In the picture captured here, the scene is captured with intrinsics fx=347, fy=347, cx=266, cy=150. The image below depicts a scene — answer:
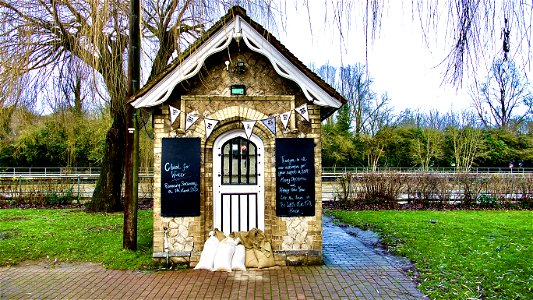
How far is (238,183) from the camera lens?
754cm

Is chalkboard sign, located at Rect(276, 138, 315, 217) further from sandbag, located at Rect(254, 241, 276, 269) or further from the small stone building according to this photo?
sandbag, located at Rect(254, 241, 276, 269)

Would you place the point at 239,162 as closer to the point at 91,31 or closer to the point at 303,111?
the point at 303,111

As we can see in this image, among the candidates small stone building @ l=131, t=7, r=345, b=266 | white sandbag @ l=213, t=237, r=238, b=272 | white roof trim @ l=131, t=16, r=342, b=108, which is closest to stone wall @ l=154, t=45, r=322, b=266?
small stone building @ l=131, t=7, r=345, b=266

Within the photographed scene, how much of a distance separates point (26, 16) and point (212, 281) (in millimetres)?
5047

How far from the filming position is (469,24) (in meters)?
1.84

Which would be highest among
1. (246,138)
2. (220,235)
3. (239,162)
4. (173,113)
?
(173,113)

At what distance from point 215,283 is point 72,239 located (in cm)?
550

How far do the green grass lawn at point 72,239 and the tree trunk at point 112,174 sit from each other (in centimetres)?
88

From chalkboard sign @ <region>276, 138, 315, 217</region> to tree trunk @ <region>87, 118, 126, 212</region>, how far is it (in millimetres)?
9365

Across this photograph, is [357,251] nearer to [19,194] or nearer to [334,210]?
[334,210]

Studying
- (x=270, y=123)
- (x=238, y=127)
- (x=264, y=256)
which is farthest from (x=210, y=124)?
(x=264, y=256)

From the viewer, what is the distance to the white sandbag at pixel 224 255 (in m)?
6.82

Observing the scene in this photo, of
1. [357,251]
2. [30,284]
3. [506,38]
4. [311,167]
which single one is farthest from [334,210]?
[506,38]

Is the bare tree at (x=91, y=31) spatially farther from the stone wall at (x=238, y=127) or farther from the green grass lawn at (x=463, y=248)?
the green grass lawn at (x=463, y=248)
